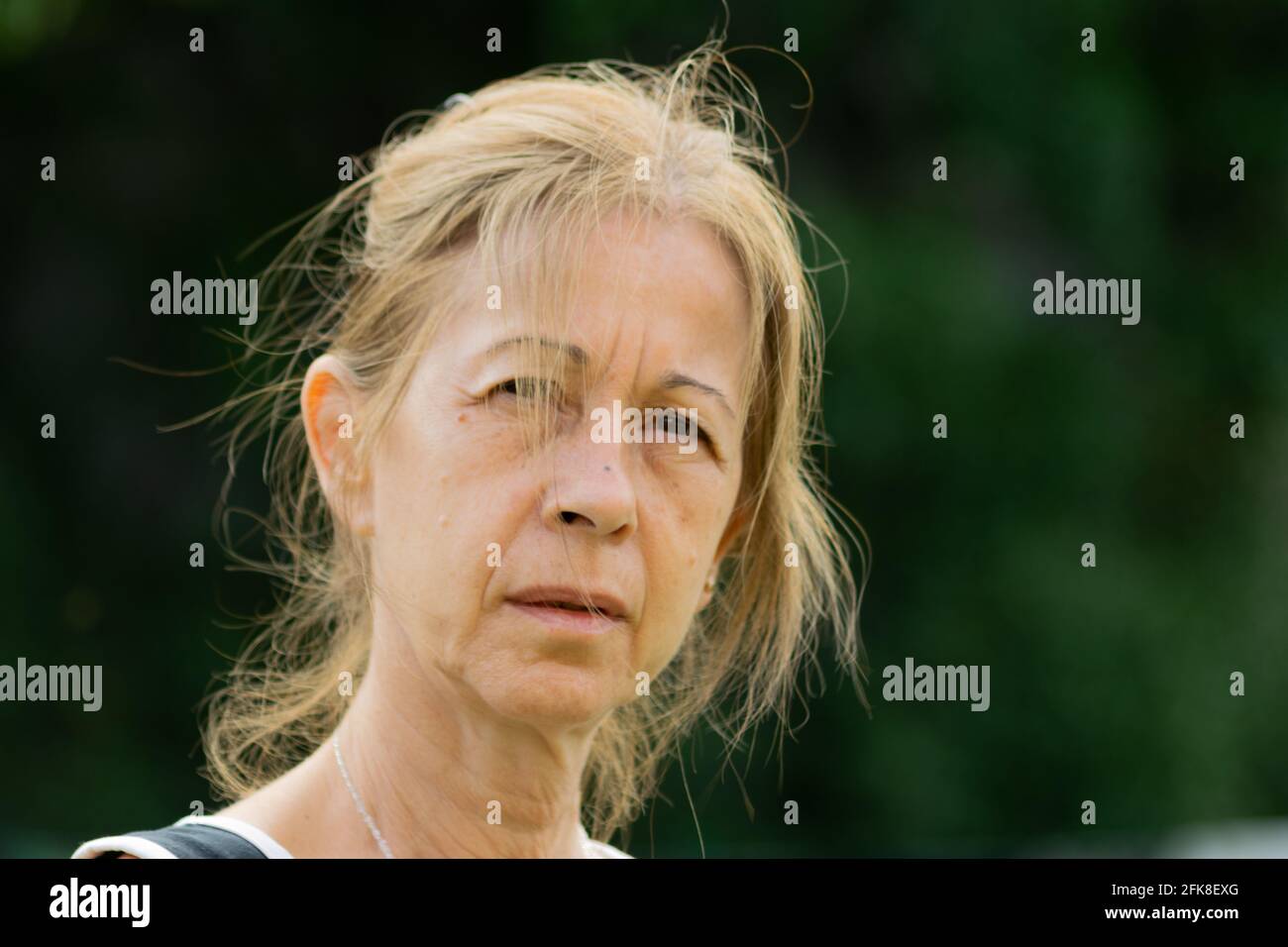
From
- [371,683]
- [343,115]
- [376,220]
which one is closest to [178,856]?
[371,683]

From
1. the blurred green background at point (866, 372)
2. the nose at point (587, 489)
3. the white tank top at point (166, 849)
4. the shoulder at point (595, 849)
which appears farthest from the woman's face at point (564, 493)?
the blurred green background at point (866, 372)

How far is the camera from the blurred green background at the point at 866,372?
6.74 metres

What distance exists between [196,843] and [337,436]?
615 millimetres

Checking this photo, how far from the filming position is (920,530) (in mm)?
7059

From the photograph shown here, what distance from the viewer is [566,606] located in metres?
2.05

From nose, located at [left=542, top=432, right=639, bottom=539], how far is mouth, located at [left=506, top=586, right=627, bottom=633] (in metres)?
0.09

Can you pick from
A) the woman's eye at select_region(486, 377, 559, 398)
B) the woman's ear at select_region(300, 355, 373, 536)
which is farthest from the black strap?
the woman's eye at select_region(486, 377, 559, 398)

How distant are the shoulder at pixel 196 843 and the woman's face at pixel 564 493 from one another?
13.0 inches

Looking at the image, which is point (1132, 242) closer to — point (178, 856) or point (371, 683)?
point (371, 683)

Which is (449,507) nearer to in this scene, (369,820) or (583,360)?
(583,360)

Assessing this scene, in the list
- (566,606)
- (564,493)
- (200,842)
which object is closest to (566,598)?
(566,606)

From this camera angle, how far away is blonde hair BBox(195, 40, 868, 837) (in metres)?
2.17

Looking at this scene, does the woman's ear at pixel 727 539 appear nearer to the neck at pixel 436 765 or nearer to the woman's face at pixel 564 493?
the woman's face at pixel 564 493

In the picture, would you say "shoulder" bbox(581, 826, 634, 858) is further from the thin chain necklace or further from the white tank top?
the white tank top
